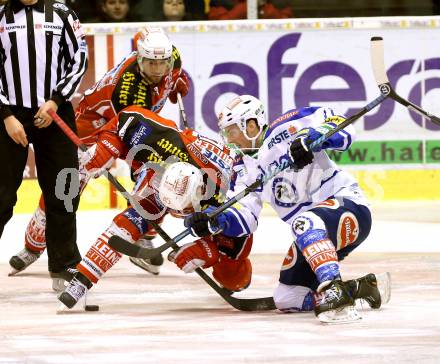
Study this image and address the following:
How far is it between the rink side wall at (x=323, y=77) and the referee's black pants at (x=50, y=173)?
313 centimetres

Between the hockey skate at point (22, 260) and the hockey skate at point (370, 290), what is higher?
the hockey skate at point (370, 290)

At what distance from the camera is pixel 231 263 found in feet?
19.3

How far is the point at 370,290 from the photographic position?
5.48 meters

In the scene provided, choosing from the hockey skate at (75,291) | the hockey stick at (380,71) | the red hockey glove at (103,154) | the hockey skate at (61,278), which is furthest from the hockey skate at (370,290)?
Answer: the hockey skate at (61,278)

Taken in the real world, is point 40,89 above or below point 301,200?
above

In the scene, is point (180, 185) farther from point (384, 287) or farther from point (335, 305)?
point (384, 287)

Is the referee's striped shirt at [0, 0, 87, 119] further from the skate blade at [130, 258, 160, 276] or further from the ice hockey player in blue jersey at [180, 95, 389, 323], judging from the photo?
the skate blade at [130, 258, 160, 276]

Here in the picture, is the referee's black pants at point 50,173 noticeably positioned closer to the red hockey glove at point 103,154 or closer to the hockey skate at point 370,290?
the red hockey glove at point 103,154

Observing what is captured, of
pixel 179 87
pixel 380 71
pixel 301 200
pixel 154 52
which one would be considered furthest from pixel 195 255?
pixel 179 87

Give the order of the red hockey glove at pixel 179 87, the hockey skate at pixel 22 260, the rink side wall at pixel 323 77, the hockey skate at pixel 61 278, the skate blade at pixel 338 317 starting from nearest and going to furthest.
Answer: the skate blade at pixel 338 317 → the hockey skate at pixel 61 278 → the hockey skate at pixel 22 260 → the red hockey glove at pixel 179 87 → the rink side wall at pixel 323 77

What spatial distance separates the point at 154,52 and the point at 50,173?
856 millimetres

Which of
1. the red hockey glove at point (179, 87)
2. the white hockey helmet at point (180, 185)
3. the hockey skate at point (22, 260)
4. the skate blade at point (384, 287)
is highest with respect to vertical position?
the red hockey glove at point (179, 87)

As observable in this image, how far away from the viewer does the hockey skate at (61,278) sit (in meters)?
6.23

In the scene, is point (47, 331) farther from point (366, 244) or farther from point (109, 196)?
point (109, 196)
